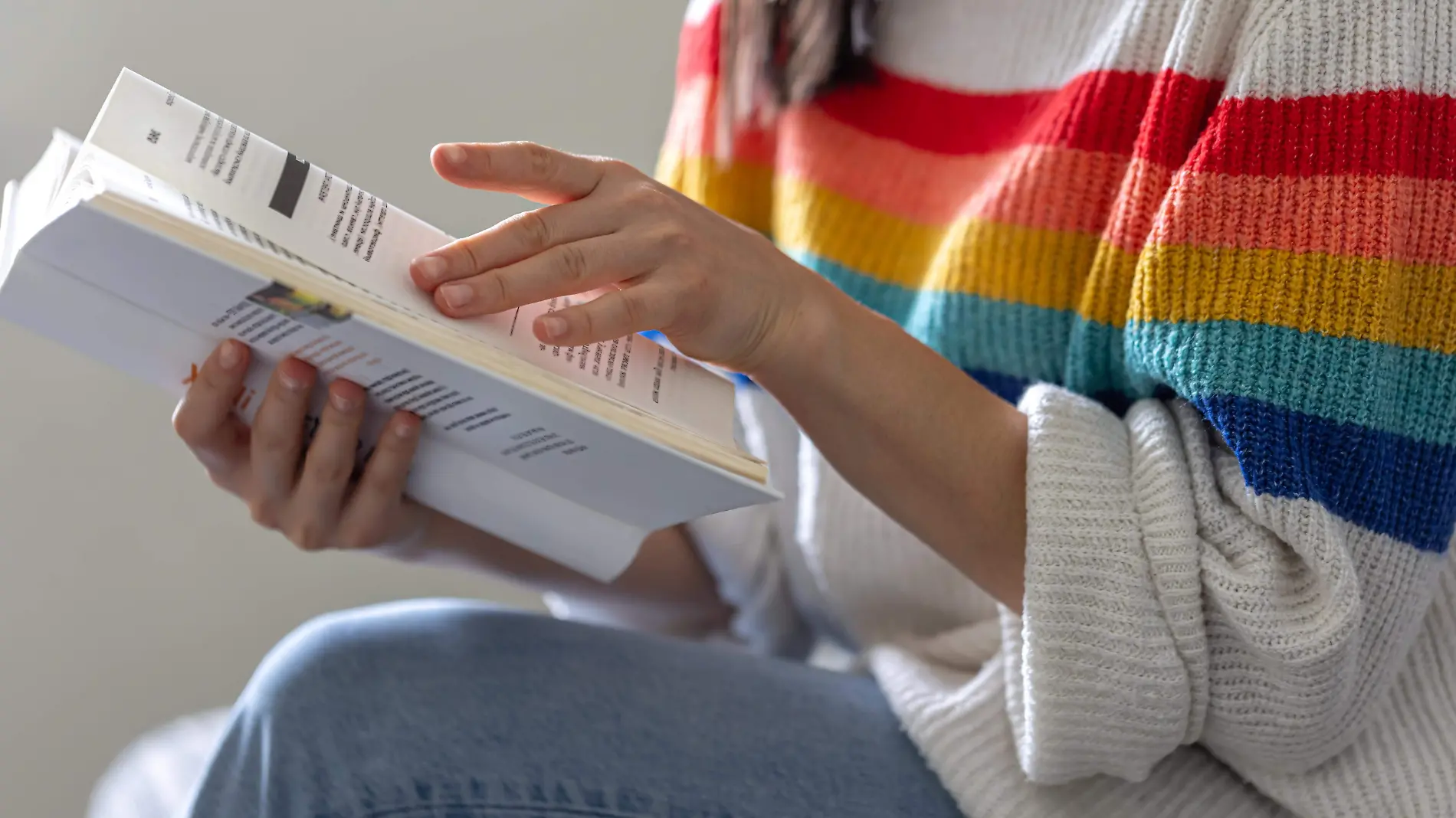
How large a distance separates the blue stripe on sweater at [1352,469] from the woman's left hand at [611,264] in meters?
0.20

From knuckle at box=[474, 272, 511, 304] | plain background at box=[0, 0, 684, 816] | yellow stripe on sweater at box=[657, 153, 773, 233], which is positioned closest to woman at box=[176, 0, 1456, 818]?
knuckle at box=[474, 272, 511, 304]

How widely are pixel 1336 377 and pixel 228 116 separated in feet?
3.03

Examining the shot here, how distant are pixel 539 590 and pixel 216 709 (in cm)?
57

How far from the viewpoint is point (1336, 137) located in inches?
20.0

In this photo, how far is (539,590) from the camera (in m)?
0.79

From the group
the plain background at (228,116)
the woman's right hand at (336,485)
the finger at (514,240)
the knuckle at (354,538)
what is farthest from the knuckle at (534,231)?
the plain background at (228,116)

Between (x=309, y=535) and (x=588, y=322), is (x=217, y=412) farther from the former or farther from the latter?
(x=588, y=322)

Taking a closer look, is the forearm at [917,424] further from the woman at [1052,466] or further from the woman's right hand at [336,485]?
the woman's right hand at [336,485]

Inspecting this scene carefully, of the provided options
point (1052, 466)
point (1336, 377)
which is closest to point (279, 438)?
point (1052, 466)

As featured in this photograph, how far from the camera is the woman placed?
0.49 m

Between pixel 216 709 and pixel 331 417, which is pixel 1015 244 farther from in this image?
pixel 216 709

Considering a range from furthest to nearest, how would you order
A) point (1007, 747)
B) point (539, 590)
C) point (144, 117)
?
1. point (539, 590)
2. point (1007, 747)
3. point (144, 117)

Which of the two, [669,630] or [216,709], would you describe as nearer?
[669,630]


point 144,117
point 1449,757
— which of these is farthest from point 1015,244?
point 144,117
